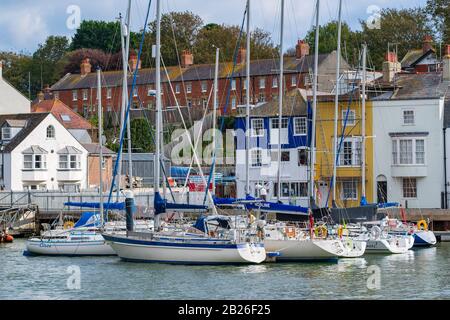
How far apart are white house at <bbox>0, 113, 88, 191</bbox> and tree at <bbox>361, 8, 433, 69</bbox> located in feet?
146

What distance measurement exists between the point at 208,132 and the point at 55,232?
36.6 meters

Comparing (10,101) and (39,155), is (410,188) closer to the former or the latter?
(39,155)

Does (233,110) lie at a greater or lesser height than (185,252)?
greater

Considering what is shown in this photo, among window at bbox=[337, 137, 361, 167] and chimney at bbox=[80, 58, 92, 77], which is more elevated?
chimney at bbox=[80, 58, 92, 77]

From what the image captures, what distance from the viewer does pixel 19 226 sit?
226 ft

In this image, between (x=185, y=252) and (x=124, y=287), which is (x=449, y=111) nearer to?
(x=185, y=252)

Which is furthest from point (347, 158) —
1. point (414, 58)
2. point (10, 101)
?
point (10, 101)

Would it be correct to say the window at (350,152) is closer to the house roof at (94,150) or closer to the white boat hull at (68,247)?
the house roof at (94,150)

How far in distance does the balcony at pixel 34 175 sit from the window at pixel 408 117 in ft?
86.8

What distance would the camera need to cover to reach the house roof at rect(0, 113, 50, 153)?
78688mm

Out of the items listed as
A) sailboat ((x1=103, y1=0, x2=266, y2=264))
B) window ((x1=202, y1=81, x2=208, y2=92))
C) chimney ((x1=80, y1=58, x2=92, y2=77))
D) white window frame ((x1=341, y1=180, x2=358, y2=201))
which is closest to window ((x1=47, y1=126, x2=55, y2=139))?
white window frame ((x1=341, y1=180, x2=358, y2=201))

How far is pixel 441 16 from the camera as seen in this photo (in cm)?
11306

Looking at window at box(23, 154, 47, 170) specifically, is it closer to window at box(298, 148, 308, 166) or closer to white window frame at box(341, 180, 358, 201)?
window at box(298, 148, 308, 166)
